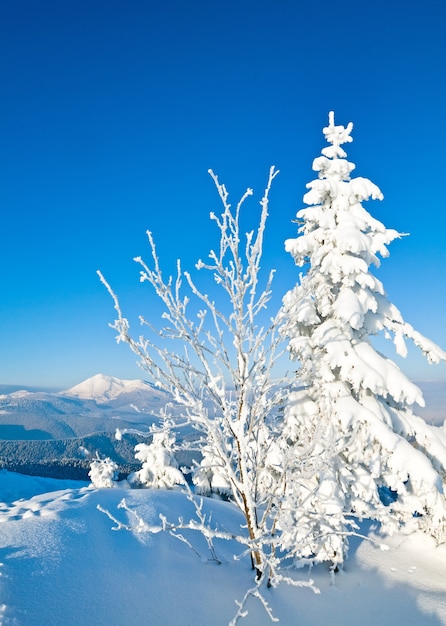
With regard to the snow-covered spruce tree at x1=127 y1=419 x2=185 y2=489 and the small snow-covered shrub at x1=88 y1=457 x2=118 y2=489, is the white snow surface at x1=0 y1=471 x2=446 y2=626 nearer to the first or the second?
the snow-covered spruce tree at x1=127 y1=419 x2=185 y2=489

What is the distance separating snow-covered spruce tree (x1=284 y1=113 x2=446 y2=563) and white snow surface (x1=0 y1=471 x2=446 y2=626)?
4.33 ft

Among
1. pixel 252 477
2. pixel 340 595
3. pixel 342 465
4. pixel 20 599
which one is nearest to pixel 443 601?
pixel 340 595

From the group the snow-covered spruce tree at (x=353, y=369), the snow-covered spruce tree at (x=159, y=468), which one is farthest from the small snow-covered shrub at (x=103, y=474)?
the snow-covered spruce tree at (x=353, y=369)

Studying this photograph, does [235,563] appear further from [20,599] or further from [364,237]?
[364,237]

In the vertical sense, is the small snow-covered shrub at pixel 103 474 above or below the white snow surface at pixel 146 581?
below

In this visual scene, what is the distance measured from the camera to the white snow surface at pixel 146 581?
5547 millimetres

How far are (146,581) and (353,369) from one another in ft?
21.6

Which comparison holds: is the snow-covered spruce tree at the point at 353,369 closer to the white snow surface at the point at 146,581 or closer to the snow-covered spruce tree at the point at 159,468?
the white snow surface at the point at 146,581

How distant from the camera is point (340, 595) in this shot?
832 centimetres

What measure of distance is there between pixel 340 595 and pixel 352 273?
746 centimetres

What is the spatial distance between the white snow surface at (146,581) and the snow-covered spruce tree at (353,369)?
132cm

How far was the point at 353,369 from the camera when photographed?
10.2 metres

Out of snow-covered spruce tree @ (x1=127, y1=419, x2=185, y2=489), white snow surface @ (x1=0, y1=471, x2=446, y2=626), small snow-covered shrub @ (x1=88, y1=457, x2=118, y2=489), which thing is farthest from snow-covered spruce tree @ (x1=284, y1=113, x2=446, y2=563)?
small snow-covered shrub @ (x1=88, y1=457, x2=118, y2=489)

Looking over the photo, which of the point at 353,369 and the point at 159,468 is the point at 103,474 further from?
the point at 353,369
